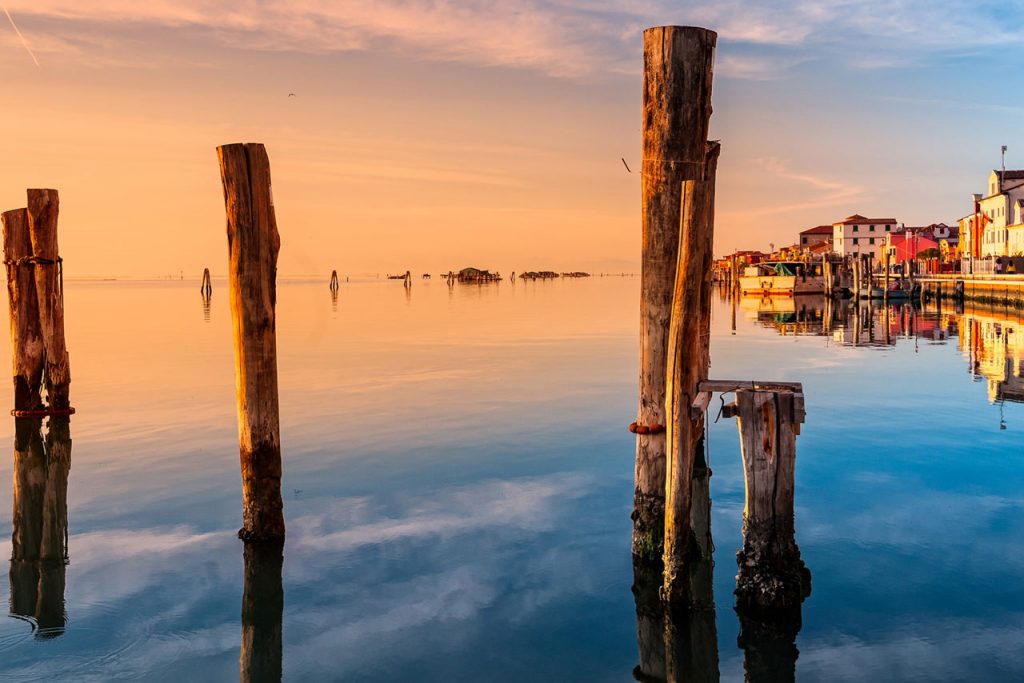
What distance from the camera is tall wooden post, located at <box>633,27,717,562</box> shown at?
8398mm

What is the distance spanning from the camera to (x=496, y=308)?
63656mm

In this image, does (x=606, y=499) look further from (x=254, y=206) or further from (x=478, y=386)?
(x=478, y=386)

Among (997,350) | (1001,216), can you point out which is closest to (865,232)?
(1001,216)

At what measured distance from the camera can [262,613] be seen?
8.23 metres

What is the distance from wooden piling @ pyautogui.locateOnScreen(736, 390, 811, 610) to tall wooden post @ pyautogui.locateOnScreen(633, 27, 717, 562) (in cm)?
118

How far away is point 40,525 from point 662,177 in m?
8.44

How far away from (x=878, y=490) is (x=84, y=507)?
10.5 m

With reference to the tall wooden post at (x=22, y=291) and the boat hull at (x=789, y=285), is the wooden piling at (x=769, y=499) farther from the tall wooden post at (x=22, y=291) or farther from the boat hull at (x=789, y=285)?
the boat hull at (x=789, y=285)

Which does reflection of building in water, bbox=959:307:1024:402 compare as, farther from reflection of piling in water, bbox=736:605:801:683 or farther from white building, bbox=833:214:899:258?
white building, bbox=833:214:899:258

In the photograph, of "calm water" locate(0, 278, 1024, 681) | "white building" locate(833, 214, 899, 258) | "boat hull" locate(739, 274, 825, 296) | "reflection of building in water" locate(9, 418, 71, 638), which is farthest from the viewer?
"white building" locate(833, 214, 899, 258)

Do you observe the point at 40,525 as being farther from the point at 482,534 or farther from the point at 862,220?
the point at 862,220

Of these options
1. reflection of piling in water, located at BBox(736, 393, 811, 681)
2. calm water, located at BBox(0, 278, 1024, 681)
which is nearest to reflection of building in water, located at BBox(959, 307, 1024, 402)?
calm water, located at BBox(0, 278, 1024, 681)

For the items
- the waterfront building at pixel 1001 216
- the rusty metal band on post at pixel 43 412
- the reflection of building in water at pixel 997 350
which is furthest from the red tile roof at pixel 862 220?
the rusty metal band on post at pixel 43 412

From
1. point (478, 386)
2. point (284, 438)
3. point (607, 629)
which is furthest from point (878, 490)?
point (478, 386)
